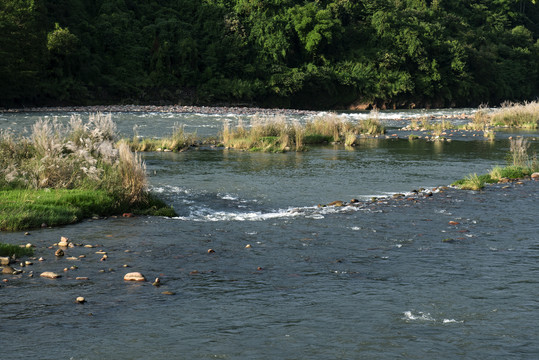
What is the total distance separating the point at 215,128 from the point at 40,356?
39180 millimetres

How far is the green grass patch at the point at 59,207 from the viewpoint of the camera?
13422mm

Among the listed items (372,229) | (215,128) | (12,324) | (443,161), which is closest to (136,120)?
(215,128)

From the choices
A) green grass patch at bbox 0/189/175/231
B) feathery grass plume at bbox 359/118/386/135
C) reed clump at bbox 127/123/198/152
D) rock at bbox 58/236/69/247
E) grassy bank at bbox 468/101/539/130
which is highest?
grassy bank at bbox 468/101/539/130

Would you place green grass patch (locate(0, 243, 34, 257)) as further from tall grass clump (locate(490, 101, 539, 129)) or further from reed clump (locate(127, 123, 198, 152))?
tall grass clump (locate(490, 101, 539, 129))

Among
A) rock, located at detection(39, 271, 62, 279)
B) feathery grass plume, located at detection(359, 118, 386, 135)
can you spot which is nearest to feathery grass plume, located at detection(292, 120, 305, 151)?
feathery grass plume, located at detection(359, 118, 386, 135)

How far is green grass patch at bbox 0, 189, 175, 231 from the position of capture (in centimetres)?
Answer: 1342

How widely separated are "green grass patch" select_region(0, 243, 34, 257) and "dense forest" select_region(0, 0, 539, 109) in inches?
2456

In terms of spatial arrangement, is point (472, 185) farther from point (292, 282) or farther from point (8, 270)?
point (8, 270)

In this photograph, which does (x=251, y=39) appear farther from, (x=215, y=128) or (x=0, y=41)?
(x=215, y=128)

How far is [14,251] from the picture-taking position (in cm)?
1112

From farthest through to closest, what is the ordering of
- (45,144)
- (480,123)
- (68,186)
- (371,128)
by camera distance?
(480,123)
(371,128)
(45,144)
(68,186)

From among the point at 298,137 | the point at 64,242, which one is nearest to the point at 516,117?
the point at 298,137

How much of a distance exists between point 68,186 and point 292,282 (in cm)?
827

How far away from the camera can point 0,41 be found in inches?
2467
